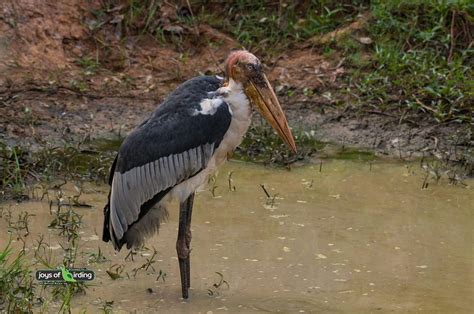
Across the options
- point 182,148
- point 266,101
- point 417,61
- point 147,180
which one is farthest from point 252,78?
point 417,61

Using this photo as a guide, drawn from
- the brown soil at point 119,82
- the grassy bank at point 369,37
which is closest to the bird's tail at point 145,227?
the brown soil at point 119,82

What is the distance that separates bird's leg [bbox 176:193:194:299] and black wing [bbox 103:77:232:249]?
14 cm

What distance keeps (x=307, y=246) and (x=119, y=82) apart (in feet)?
9.77

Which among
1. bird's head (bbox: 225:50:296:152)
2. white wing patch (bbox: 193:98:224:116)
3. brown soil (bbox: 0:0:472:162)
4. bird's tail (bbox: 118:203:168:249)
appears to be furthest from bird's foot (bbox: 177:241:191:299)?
brown soil (bbox: 0:0:472:162)

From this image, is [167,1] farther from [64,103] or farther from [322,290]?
[322,290]

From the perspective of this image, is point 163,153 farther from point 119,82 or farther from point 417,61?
point 417,61

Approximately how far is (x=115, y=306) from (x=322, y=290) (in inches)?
41.4

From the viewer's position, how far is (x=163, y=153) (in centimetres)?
584

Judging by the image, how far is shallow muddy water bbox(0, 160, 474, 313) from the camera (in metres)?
5.69

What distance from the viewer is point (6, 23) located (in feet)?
29.4

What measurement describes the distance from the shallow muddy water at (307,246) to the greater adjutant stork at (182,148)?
0.28 m

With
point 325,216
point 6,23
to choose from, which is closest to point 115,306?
point 325,216

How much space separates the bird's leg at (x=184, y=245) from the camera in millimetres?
5766

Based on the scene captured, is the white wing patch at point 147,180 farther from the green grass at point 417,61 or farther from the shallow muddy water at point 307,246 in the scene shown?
the green grass at point 417,61
